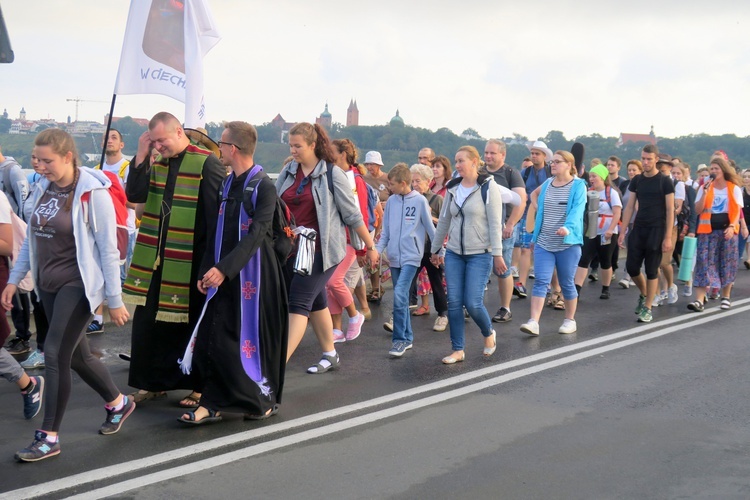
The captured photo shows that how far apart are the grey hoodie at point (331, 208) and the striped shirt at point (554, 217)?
284 centimetres

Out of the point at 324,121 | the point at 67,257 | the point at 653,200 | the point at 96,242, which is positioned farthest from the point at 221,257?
the point at 324,121

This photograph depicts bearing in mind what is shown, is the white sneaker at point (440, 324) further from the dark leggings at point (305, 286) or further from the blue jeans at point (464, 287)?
the dark leggings at point (305, 286)

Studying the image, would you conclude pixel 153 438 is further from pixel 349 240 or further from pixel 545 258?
pixel 545 258

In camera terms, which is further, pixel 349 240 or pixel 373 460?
pixel 349 240

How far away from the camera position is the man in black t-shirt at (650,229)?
10.1 meters

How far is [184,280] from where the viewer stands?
19.1 ft

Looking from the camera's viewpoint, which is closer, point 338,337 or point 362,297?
point 338,337

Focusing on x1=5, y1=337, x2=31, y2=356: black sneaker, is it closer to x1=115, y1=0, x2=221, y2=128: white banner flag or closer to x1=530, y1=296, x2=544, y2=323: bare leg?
x1=115, y1=0, x2=221, y2=128: white banner flag

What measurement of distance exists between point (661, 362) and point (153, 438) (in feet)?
14.9

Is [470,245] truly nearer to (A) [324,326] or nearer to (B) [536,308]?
(A) [324,326]

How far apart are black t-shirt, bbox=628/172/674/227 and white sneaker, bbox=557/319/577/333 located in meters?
1.75

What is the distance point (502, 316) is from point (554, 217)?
1.27 meters

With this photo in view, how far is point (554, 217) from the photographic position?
918 centimetres

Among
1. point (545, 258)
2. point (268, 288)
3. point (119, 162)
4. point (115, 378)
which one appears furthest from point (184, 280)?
point (545, 258)
